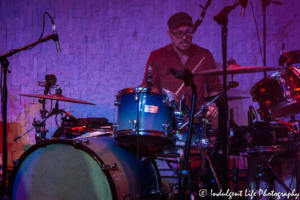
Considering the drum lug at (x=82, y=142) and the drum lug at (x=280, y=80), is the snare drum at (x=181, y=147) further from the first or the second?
the drum lug at (x=280, y=80)

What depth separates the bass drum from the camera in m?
2.11

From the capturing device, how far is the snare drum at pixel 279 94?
2.61m

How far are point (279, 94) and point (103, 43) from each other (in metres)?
2.91

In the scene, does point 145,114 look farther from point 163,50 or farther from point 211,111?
point 163,50

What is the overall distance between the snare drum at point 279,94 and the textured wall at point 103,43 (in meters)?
1.45

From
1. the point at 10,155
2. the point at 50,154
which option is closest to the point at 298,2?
the point at 50,154

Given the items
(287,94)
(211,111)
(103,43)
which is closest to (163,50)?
(103,43)

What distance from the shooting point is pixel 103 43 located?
4.50 m

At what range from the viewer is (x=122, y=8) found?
451 centimetres

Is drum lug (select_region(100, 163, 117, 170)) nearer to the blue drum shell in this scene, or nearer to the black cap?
the blue drum shell

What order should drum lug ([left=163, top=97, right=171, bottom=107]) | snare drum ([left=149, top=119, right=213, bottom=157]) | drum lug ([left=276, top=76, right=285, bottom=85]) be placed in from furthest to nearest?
drum lug ([left=276, top=76, right=285, bottom=85])
snare drum ([left=149, top=119, right=213, bottom=157])
drum lug ([left=163, top=97, right=171, bottom=107])

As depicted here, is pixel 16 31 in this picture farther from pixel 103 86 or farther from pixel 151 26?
pixel 151 26

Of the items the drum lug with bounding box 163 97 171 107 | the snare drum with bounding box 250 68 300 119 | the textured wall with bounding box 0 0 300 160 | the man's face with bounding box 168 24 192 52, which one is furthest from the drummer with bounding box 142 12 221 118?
the drum lug with bounding box 163 97 171 107

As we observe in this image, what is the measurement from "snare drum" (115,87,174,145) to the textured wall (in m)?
2.09
